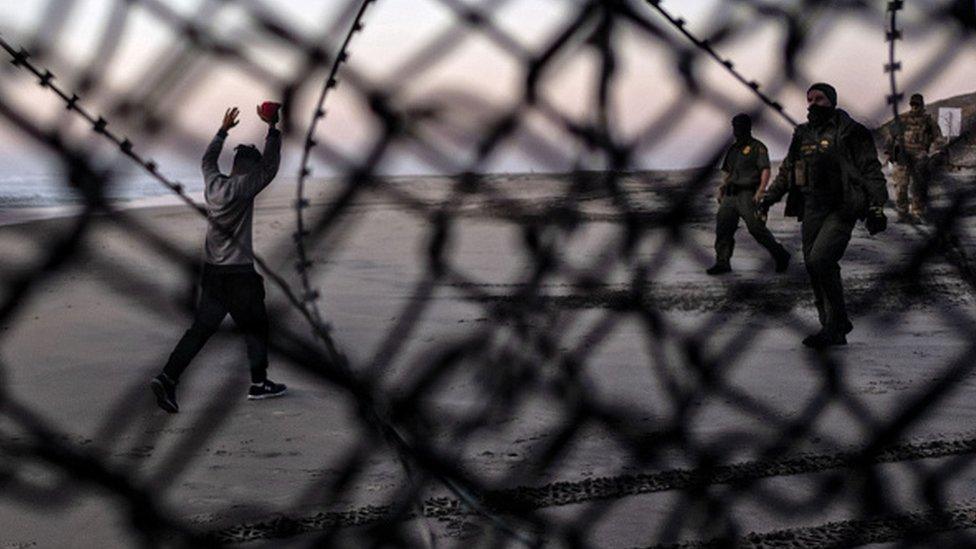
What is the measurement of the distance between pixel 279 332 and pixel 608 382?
4.50 m

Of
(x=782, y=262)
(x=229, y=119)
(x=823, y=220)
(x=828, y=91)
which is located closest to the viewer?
(x=229, y=119)

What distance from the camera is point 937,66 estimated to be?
4.92 feet

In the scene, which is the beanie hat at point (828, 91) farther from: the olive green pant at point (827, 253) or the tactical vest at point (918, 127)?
the olive green pant at point (827, 253)

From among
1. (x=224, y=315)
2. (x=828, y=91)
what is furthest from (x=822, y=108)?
(x=224, y=315)

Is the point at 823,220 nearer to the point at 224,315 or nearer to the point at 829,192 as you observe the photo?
the point at 829,192

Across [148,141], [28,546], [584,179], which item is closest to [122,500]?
[148,141]

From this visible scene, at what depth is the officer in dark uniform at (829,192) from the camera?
7.11ft

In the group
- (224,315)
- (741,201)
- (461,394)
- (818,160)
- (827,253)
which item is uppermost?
(741,201)

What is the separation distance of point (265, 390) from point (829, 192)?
253 centimetres

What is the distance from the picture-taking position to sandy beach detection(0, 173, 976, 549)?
1360mm

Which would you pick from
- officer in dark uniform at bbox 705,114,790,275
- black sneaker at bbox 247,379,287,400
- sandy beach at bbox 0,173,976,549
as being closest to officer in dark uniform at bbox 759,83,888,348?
sandy beach at bbox 0,173,976,549

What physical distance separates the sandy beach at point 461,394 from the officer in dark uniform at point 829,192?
161 mm

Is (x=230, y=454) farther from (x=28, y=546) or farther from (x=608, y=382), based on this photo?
(x=608, y=382)

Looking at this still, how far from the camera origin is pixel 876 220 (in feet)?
9.23
